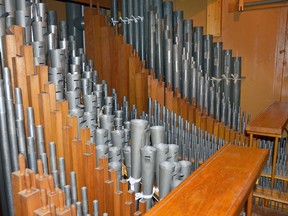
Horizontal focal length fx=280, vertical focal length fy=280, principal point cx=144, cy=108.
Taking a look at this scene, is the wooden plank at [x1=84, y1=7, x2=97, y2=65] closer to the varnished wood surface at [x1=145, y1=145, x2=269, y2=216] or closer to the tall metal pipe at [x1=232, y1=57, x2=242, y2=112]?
the tall metal pipe at [x1=232, y1=57, x2=242, y2=112]

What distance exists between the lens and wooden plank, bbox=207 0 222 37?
11.9 ft

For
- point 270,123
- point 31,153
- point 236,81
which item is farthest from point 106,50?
point 270,123

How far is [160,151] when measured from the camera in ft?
6.01

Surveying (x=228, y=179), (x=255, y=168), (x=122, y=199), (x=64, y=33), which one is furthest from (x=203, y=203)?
(x=64, y=33)

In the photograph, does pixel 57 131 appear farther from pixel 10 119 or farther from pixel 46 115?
pixel 10 119

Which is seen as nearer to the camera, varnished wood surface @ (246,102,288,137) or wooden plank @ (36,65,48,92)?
wooden plank @ (36,65,48,92)

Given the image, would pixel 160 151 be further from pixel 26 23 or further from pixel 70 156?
pixel 26 23

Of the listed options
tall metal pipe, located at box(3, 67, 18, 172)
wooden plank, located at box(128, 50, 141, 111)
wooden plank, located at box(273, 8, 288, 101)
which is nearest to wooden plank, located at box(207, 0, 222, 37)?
wooden plank, located at box(273, 8, 288, 101)

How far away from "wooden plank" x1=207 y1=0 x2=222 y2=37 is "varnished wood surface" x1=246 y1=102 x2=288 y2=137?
4.32ft

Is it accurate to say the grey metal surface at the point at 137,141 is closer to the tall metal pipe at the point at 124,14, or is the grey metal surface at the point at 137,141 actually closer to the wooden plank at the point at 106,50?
the wooden plank at the point at 106,50

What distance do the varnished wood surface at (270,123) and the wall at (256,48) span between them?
1.86 ft

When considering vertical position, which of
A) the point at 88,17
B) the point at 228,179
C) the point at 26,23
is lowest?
the point at 228,179

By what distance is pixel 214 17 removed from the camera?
12.0 feet

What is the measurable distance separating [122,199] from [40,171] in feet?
1.65
